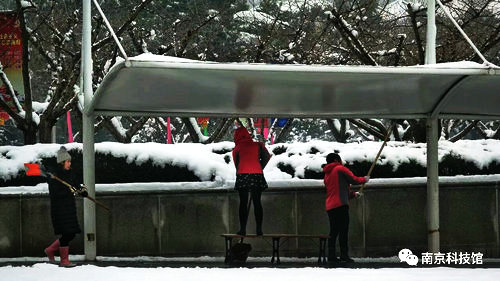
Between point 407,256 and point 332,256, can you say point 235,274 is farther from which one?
point 407,256

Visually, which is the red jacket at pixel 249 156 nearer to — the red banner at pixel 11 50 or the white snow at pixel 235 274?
the white snow at pixel 235 274

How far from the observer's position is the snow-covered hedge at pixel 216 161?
51.4 ft

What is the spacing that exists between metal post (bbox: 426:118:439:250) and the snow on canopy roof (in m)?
0.24

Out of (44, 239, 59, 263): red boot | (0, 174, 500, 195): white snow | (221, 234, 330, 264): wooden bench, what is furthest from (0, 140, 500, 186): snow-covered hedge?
(44, 239, 59, 263): red boot

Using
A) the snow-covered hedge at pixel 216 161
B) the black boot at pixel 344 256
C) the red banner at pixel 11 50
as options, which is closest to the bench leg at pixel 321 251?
the black boot at pixel 344 256

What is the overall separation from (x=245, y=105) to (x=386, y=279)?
175 inches

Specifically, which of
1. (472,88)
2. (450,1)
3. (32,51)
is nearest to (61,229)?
(472,88)

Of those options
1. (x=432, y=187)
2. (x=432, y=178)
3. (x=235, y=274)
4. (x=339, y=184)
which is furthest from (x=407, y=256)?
(x=235, y=274)

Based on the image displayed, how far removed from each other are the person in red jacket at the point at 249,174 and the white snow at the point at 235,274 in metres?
1.62

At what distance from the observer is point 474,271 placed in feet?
40.6

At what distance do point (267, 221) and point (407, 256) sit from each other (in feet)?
6.61

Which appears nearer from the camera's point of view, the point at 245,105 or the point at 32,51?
the point at 245,105

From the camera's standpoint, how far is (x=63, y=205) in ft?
44.6

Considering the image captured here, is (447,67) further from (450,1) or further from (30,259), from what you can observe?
(450,1)
